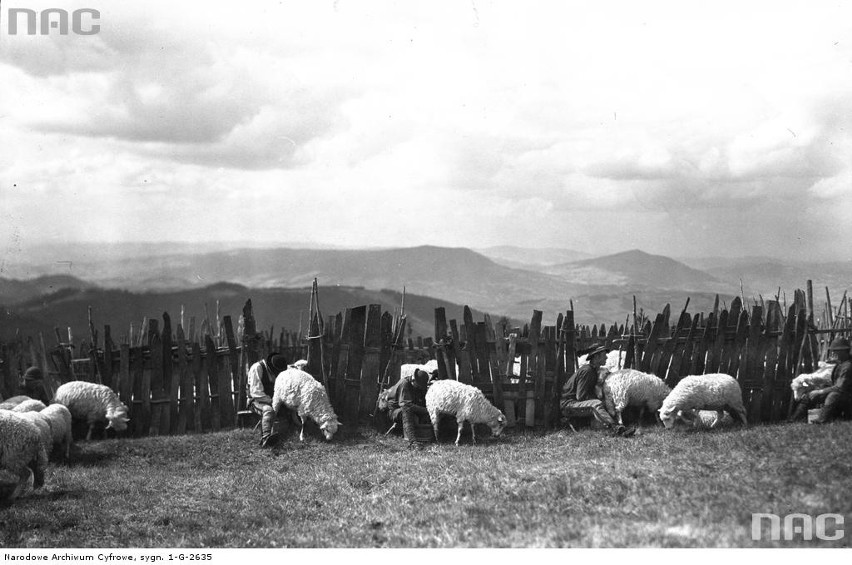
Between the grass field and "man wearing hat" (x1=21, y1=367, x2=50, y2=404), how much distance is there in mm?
3037

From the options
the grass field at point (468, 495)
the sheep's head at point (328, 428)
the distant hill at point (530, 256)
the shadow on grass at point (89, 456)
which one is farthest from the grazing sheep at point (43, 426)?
the distant hill at point (530, 256)

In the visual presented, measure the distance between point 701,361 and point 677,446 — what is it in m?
2.77

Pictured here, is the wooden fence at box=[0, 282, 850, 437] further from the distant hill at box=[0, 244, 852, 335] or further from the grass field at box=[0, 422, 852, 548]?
the distant hill at box=[0, 244, 852, 335]

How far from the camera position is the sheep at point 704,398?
1104cm

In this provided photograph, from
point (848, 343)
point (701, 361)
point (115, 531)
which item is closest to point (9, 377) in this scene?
point (115, 531)

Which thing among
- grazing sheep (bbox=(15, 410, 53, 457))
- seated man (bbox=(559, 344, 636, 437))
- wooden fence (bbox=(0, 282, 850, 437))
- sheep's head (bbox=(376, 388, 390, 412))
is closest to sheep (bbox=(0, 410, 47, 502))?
grazing sheep (bbox=(15, 410, 53, 457))

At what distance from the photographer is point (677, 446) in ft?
31.4

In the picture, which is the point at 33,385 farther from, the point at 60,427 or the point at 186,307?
the point at 186,307

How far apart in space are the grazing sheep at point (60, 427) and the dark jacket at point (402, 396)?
4311mm

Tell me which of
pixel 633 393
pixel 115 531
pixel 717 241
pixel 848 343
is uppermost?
pixel 717 241

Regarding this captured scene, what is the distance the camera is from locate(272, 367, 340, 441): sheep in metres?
11.8

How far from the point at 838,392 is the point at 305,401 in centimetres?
684

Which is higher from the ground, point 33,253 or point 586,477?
point 33,253

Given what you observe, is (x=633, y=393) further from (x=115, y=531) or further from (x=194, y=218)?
(x=194, y=218)
